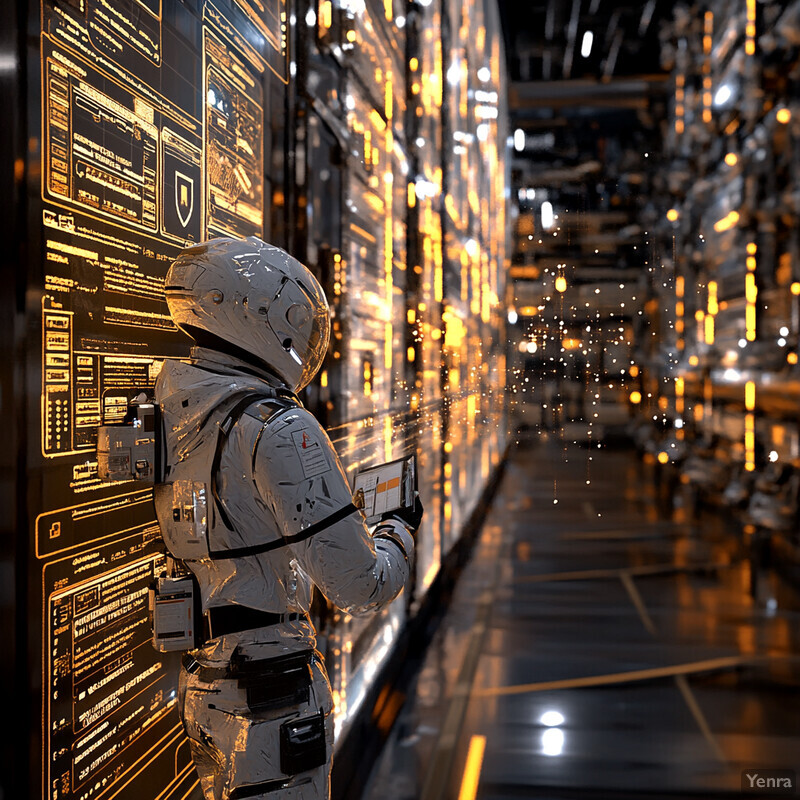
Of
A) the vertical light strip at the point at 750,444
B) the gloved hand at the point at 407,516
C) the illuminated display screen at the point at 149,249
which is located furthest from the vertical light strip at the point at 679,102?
the gloved hand at the point at 407,516

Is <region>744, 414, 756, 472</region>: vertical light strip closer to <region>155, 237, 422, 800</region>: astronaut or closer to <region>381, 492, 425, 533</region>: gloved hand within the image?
<region>381, 492, 425, 533</region>: gloved hand

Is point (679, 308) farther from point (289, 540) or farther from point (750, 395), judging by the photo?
point (289, 540)

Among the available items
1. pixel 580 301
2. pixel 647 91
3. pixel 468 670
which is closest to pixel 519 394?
pixel 580 301

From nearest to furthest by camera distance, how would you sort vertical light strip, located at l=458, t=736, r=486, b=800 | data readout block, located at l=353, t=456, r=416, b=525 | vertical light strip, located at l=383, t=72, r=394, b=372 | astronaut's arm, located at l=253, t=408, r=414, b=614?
astronaut's arm, located at l=253, t=408, r=414, b=614
data readout block, located at l=353, t=456, r=416, b=525
vertical light strip, located at l=458, t=736, r=486, b=800
vertical light strip, located at l=383, t=72, r=394, b=372

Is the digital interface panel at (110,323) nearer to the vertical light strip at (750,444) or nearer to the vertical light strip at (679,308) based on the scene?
the vertical light strip at (750,444)

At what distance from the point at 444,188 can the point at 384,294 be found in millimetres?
2108

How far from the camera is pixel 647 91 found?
13.6 metres

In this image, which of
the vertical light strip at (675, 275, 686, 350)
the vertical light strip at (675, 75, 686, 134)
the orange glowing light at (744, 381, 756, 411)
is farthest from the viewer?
the vertical light strip at (675, 75, 686, 134)

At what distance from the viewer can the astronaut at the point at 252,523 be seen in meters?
1.25

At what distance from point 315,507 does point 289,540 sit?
0.23 feet

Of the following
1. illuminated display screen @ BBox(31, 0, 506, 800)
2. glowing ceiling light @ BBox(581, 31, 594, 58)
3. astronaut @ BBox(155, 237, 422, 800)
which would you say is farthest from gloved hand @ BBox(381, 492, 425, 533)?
glowing ceiling light @ BBox(581, 31, 594, 58)

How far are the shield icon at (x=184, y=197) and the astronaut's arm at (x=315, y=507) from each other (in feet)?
2.22

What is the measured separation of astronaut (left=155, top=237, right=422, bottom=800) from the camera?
125 centimetres

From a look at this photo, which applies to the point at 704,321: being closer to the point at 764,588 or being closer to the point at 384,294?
the point at 764,588
